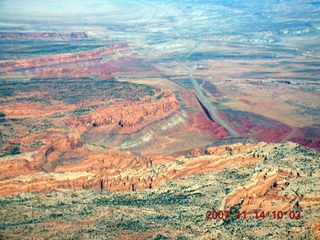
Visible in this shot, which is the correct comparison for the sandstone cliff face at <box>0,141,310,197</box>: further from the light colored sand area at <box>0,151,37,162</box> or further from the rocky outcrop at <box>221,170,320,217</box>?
the light colored sand area at <box>0,151,37,162</box>

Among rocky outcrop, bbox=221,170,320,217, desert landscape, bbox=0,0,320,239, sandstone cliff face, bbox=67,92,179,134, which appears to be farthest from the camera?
sandstone cliff face, bbox=67,92,179,134

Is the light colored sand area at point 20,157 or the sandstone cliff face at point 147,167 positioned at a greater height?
the sandstone cliff face at point 147,167

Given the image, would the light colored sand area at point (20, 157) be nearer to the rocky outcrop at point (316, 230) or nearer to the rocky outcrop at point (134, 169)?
the rocky outcrop at point (134, 169)

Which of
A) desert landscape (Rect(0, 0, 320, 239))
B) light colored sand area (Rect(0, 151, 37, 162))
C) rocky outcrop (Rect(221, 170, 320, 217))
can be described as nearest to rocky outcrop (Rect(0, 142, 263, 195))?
desert landscape (Rect(0, 0, 320, 239))

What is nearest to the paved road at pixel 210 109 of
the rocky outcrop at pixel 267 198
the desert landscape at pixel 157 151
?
the desert landscape at pixel 157 151

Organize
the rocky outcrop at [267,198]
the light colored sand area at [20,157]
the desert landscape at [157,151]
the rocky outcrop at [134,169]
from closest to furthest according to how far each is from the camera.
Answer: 1. the desert landscape at [157,151]
2. the rocky outcrop at [267,198]
3. the rocky outcrop at [134,169]
4. the light colored sand area at [20,157]

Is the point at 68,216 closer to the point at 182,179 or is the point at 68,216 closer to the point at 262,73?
the point at 182,179

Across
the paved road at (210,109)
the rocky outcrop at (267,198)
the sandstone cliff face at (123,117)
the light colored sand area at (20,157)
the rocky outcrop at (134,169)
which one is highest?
the rocky outcrop at (267,198)

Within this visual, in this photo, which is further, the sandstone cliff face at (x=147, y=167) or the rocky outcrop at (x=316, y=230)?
the sandstone cliff face at (x=147, y=167)

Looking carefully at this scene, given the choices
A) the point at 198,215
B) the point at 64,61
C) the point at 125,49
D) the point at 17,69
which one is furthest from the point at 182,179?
the point at 125,49
